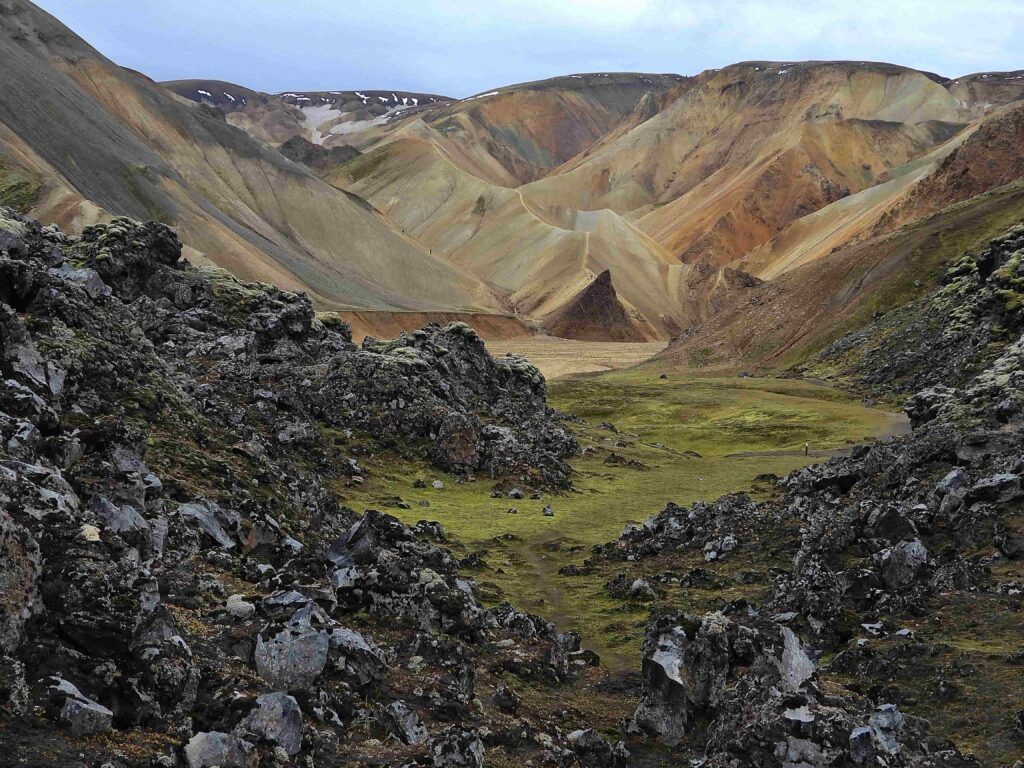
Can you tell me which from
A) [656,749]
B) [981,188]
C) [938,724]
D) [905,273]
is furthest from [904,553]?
[981,188]

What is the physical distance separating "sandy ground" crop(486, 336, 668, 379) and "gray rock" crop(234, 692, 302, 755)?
5180 inches

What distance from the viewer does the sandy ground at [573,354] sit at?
15950 centimetres

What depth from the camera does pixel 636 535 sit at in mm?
41031

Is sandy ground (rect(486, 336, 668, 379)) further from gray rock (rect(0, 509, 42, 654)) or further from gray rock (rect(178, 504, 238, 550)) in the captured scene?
gray rock (rect(0, 509, 42, 654))

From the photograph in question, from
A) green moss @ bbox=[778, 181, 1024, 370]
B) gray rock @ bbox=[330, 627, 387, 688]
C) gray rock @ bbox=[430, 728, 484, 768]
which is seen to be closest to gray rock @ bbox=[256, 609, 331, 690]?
gray rock @ bbox=[330, 627, 387, 688]

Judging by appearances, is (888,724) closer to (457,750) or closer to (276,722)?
(457,750)

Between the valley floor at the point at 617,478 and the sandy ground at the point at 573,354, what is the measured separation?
38014mm

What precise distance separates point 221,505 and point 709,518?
2175cm

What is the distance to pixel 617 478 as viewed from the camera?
206 ft

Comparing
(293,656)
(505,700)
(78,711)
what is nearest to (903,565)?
(505,700)

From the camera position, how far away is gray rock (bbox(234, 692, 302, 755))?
48.2ft

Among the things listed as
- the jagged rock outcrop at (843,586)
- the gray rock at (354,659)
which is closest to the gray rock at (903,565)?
the jagged rock outcrop at (843,586)

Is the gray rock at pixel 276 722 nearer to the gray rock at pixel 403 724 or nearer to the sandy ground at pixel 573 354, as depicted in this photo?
the gray rock at pixel 403 724

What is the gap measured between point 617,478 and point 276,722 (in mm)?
49147
